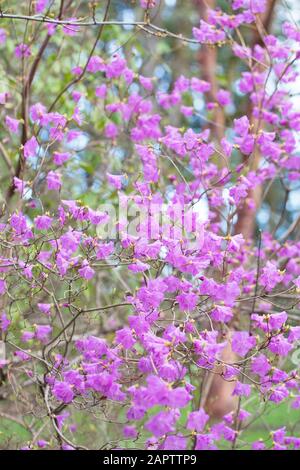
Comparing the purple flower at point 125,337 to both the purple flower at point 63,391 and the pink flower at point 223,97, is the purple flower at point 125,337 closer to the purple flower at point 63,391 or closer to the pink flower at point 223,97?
the purple flower at point 63,391

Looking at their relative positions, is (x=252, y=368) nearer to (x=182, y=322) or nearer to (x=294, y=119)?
(x=182, y=322)

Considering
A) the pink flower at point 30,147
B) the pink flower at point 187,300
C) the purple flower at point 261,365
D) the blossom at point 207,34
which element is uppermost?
the blossom at point 207,34

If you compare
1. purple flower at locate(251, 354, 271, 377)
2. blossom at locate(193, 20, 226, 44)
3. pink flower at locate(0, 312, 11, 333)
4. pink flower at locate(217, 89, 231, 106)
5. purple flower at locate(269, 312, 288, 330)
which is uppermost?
blossom at locate(193, 20, 226, 44)

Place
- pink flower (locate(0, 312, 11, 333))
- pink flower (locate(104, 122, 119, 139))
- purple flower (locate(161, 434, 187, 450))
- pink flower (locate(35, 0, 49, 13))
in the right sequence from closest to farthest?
purple flower (locate(161, 434, 187, 450)), pink flower (locate(0, 312, 11, 333)), pink flower (locate(35, 0, 49, 13)), pink flower (locate(104, 122, 119, 139))

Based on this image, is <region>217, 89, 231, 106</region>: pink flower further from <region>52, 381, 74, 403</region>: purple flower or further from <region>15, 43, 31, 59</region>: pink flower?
<region>52, 381, 74, 403</region>: purple flower

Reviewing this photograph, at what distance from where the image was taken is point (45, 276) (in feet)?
7.32

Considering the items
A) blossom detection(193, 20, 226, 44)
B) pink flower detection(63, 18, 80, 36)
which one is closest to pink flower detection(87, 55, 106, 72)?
pink flower detection(63, 18, 80, 36)

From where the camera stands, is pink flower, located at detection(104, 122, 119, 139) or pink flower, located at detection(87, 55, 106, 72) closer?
pink flower, located at detection(87, 55, 106, 72)

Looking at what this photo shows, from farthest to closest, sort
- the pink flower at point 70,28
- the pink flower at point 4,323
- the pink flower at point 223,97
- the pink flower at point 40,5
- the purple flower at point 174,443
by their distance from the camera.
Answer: the pink flower at point 223,97 → the pink flower at point 40,5 → the pink flower at point 4,323 → the pink flower at point 70,28 → the purple flower at point 174,443

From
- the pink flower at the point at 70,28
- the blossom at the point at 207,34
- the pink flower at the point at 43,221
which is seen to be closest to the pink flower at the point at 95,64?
the pink flower at the point at 70,28

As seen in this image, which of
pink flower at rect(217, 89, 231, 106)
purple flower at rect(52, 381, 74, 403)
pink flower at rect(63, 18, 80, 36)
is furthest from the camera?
pink flower at rect(217, 89, 231, 106)

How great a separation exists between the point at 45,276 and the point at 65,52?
7.95ft

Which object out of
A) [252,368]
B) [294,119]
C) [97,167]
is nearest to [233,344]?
[252,368]

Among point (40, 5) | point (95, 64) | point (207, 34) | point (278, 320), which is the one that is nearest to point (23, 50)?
point (40, 5)
